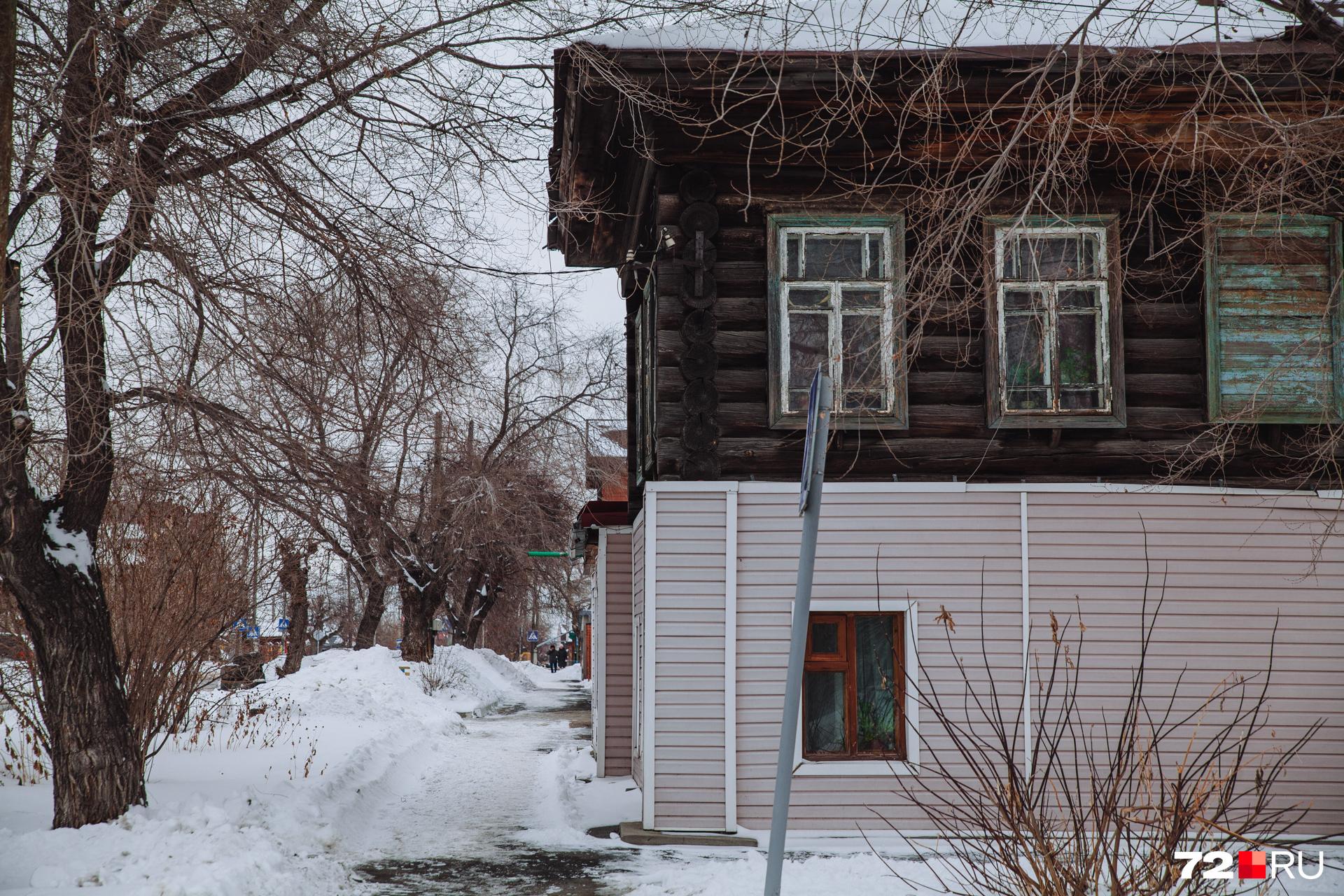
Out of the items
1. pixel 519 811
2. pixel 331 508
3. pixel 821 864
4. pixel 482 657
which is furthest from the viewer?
pixel 482 657

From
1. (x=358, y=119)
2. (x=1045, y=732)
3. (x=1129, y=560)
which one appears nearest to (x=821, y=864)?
(x=1045, y=732)

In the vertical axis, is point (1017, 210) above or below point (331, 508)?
above

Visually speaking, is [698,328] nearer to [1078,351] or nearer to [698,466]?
[698,466]

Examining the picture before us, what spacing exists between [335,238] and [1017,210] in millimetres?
5745

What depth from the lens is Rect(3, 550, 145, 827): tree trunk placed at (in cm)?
858

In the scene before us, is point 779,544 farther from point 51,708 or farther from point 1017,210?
point 51,708

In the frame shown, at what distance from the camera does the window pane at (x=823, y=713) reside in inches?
405

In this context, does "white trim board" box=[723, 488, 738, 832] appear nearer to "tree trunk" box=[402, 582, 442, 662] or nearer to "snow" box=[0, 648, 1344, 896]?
"snow" box=[0, 648, 1344, 896]

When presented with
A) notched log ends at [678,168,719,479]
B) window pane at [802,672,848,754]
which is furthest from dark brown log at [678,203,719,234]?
window pane at [802,672,848,754]

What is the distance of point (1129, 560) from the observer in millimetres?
10352

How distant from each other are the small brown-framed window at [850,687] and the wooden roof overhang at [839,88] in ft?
13.2

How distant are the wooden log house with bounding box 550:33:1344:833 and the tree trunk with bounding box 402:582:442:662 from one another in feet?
81.8

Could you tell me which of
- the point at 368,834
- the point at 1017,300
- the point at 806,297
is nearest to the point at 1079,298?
the point at 1017,300

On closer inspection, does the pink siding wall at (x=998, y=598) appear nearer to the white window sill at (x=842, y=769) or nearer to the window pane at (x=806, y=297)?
the white window sill at (x=842, y=769)
